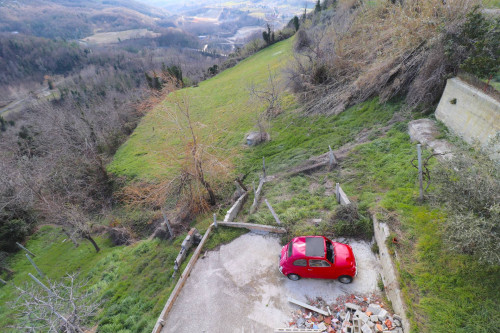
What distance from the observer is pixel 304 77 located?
21891 millimetres

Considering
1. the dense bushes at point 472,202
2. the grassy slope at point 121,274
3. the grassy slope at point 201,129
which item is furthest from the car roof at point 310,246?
the grassy slope at point 201,129

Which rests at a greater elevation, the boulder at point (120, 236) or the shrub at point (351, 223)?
the shrub at point (351, 223)

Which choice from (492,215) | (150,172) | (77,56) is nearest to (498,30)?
(492,215)

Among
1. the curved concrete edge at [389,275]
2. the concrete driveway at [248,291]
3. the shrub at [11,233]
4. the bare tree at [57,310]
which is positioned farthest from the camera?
the shrub at [11,233]

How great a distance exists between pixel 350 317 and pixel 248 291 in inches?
120

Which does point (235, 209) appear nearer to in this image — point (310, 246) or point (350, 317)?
point (310, 246)

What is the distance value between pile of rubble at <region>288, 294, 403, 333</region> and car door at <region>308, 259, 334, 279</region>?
68cm

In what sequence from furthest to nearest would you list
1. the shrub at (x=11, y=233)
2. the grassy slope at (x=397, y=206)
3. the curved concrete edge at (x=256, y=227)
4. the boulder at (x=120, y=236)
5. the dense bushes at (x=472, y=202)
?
the shrub at (x=11, y=233) → the boulder at (x=120, y=236) → the curved concrete edge at (x=256, y=227) → the grassy slope at (x=397, y=206) → the dense bushes at (x=472, y=202)

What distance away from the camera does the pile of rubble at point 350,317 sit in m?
6.31

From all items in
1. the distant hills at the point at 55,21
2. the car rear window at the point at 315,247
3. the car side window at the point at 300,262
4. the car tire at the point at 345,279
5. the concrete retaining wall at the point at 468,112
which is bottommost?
the distant hills at the point at 55,21

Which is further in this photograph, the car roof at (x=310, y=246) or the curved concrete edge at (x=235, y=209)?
the curved concrete edge at (x=235, y=209)

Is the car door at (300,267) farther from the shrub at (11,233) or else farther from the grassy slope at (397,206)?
the shrub at (11,233)

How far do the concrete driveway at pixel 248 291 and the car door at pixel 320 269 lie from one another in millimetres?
287

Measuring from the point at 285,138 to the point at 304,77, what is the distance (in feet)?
21.3
